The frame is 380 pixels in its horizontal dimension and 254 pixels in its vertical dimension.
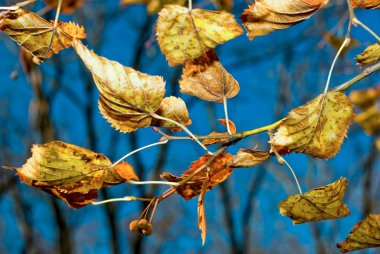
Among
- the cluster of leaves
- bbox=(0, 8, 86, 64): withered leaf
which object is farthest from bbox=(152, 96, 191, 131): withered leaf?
bbox=(0, 8, 86, 64): withered leaf

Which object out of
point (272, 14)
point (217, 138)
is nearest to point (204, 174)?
point (217, 138)

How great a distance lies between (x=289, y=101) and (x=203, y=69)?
5.63 m

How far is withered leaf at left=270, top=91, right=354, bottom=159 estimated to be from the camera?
0.41 metres

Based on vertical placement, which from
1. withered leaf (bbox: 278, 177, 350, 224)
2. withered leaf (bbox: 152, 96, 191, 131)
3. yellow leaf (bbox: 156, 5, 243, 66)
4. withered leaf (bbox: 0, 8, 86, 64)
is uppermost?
withered leaf (bbox: 0, 8, 86, 64)

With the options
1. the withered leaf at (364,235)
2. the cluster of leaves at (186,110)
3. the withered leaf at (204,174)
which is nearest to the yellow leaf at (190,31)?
the cluster of leaves at (186,110)

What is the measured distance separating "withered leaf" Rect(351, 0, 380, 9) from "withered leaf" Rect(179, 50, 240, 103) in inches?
5.5

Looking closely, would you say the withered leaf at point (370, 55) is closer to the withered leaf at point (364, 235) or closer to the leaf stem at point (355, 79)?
the leaf stem at point (355, 79)

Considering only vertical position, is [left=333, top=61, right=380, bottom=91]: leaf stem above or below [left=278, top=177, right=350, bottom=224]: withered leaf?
above

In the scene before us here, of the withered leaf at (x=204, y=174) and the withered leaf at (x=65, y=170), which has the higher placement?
the withered leaf at (x=65, y=170)

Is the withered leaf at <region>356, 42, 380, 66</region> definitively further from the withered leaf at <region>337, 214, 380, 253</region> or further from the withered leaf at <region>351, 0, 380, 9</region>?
the withered leaf at <region>337, 214, 380, 253</region>

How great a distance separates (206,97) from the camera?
1.50 feet

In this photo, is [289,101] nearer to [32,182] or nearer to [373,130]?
[373,130]

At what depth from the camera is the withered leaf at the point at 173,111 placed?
0.43 meters

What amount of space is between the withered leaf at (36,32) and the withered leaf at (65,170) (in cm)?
10
